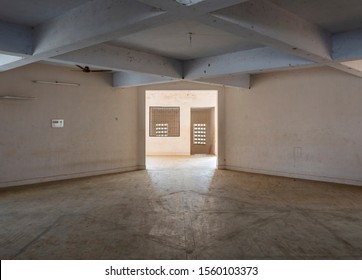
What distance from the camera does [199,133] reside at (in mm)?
12750

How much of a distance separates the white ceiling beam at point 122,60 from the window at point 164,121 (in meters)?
6.41

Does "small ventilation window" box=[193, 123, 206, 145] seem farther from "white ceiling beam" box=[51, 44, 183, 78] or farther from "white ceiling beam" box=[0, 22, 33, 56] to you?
"white ceiling beam" box=[0, 22, 33, 56]

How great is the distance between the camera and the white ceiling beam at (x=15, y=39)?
3412mm

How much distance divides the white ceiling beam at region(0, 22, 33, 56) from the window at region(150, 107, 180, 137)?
811 cm

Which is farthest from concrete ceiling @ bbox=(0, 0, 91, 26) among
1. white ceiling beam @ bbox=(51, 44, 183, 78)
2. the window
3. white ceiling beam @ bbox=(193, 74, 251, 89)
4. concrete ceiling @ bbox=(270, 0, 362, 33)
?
the window

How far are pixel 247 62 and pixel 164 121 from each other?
7.41 m

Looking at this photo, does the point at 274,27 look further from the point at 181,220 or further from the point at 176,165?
the point at 176,165

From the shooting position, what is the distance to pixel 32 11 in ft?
10.0

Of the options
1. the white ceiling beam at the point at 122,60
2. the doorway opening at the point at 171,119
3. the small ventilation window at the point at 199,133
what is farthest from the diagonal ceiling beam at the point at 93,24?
the small ventilation window at the point at 199,133

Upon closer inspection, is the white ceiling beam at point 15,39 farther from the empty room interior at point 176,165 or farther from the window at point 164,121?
the window at point 164,121

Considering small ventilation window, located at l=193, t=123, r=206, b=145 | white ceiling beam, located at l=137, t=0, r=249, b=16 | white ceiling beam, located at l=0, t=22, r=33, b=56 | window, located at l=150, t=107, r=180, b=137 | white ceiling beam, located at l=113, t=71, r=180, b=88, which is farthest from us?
small ventilation window, located at l=193, t=123, r=206, b=145

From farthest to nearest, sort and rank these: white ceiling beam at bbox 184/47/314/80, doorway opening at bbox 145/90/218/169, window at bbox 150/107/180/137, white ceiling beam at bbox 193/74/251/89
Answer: window at bbox 150/107/180/137 < doorway opening at bbox 145/90/218/169 < white ceiling beam at bbox 193/74/251/89 < white ceiling beam at bbox 184/47/314/80

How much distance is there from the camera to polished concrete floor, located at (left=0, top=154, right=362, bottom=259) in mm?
2723

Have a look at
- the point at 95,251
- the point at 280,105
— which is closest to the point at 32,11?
the point at 95,251
